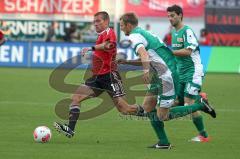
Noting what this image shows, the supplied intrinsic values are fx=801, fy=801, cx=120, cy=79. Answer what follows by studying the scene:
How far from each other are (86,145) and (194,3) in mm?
28679

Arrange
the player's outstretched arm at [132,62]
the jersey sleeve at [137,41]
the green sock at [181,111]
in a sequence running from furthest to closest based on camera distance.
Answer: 1. the green sock at [181,111]
2. the player's outstretched arm at [132,62]
3. the jersey sleeve at [137,41]

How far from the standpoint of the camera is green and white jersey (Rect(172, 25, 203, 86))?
1402cm

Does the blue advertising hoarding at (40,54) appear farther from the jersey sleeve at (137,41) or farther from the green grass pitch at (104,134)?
the jersey sleeve at (137,41)

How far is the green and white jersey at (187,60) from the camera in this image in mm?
14023

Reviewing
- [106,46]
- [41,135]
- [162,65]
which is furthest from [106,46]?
[41,135]

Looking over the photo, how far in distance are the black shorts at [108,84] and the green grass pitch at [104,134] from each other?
81 cm

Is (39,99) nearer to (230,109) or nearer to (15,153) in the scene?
(230,109)

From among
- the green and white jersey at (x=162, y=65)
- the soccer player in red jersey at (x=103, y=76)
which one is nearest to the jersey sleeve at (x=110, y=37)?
the soccer player in red jersey at (x=103, y=76)

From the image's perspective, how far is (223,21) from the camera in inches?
1660

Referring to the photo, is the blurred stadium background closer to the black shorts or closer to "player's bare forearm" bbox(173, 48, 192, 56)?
the black shorts

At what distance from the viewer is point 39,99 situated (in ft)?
71.3

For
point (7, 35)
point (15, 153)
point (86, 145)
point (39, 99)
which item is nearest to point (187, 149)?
point (86, 145)

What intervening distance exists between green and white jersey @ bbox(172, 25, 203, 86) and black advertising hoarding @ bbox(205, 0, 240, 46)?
1082 inches

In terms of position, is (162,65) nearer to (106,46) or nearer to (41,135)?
(106,46)
